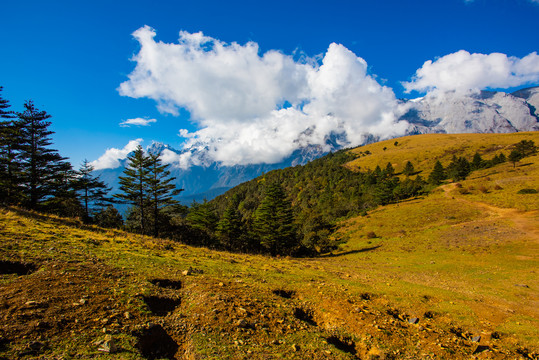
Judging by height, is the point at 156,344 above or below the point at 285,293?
above

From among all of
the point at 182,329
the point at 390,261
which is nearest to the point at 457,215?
the point at 390,261

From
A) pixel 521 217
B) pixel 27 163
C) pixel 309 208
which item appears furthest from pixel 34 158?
pixel 309 208

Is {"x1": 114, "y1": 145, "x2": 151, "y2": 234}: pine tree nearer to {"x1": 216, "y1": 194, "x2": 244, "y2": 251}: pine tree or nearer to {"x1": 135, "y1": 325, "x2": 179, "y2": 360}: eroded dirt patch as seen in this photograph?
{"x1": 216, "y1": 194, "x2": 244, "y2": 251}: pine tree

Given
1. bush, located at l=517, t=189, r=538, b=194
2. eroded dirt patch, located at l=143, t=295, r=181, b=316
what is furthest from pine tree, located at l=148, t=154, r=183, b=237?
bush, located at l=517, t=189, r=538, b=194

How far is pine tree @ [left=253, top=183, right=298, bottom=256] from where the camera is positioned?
39.7 m

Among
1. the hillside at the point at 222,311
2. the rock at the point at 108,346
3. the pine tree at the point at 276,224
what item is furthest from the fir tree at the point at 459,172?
the rock at the point at 108,346

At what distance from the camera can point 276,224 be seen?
4009 centimetres

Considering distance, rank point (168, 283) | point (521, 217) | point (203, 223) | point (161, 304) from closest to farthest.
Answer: point (161, 304), point (168, 283), point (521, 217), point (203, 223)

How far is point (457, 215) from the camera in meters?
42.4

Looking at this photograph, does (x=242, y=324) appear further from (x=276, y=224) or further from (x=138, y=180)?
(x=276, y=224)

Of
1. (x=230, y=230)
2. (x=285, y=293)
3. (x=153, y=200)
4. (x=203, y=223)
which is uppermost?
(x=153, y=200)

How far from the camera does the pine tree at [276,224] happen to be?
39688 millimetres

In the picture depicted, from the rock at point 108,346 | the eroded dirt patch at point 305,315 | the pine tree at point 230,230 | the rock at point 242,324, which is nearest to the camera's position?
the rock at point 108,346

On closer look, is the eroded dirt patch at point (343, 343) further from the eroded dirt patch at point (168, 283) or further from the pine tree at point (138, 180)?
the pine tree at point (138, 180)
